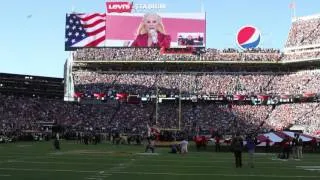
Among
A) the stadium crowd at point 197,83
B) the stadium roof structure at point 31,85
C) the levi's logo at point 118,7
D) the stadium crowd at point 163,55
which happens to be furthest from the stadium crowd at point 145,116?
the stadium roof structure at point 31,85

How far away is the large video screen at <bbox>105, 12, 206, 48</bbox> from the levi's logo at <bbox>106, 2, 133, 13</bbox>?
8.13 feet

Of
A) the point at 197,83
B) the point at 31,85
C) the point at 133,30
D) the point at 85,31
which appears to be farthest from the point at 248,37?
the point at 31,85

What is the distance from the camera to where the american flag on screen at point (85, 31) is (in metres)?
82.6

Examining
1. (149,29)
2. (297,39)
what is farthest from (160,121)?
(297,39)

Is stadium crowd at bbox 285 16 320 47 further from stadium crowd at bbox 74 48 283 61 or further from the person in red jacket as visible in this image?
the person in red jacket

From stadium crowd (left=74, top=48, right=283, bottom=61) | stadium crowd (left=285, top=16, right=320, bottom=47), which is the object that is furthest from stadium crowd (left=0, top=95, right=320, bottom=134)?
stadium crowd (left=285, top=16, right=320, bottom=47)

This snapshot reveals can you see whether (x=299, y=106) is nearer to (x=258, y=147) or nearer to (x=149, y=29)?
(x=149, y=29)

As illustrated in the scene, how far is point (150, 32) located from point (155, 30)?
77cm

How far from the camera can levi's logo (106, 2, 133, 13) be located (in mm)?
85625

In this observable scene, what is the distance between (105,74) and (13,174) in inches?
2867

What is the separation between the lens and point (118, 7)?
85.9 m

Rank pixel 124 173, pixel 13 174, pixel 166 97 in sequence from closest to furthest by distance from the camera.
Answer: pixel 13 174 → pixel 124 173 → pixel 166 97

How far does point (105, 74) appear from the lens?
92.1 metres

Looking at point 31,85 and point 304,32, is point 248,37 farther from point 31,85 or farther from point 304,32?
point 31,85
